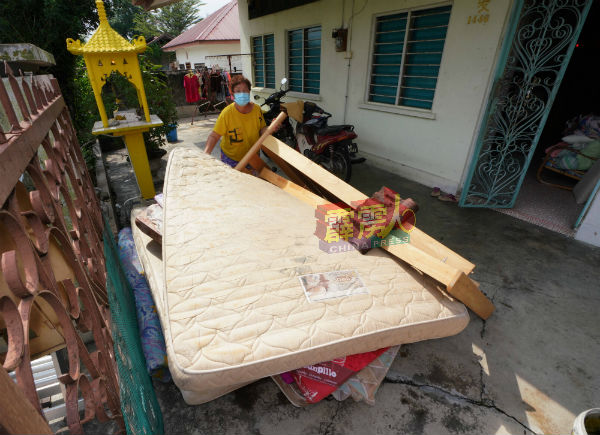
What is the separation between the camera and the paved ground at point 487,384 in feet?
5.47

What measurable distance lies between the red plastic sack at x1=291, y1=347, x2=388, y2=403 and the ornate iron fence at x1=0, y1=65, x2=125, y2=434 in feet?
3.15

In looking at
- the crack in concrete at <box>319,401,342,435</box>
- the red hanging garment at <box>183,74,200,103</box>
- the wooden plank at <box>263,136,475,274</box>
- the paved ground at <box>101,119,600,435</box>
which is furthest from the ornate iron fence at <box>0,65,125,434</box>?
the red hanging garment at <box>183,74,200,103</box>

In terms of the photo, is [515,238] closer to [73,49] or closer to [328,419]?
[328,419]

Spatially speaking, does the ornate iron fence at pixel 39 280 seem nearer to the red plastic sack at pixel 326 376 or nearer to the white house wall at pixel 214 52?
the red plastic sack at pixel 326 376

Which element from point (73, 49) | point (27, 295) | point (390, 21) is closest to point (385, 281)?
point (27, 295)

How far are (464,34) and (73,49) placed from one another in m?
4.41

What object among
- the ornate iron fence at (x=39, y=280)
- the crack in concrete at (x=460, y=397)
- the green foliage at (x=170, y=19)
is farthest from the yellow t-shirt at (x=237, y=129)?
the green foliage at (x=170, y=19)

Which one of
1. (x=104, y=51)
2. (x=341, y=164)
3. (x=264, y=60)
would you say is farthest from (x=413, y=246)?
(x=264, y=60)

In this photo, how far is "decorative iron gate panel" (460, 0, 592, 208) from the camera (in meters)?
2.96

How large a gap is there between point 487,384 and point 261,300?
61.1 inches

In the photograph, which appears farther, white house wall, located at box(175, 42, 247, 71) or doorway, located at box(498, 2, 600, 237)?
white house wall, located at box(175, 42, 247, 71)

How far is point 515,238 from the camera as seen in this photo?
333 centimetres

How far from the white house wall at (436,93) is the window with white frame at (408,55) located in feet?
0.49

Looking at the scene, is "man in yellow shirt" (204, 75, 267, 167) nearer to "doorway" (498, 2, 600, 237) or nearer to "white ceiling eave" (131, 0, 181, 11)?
"doorway" (498, 2, 600, 237)
